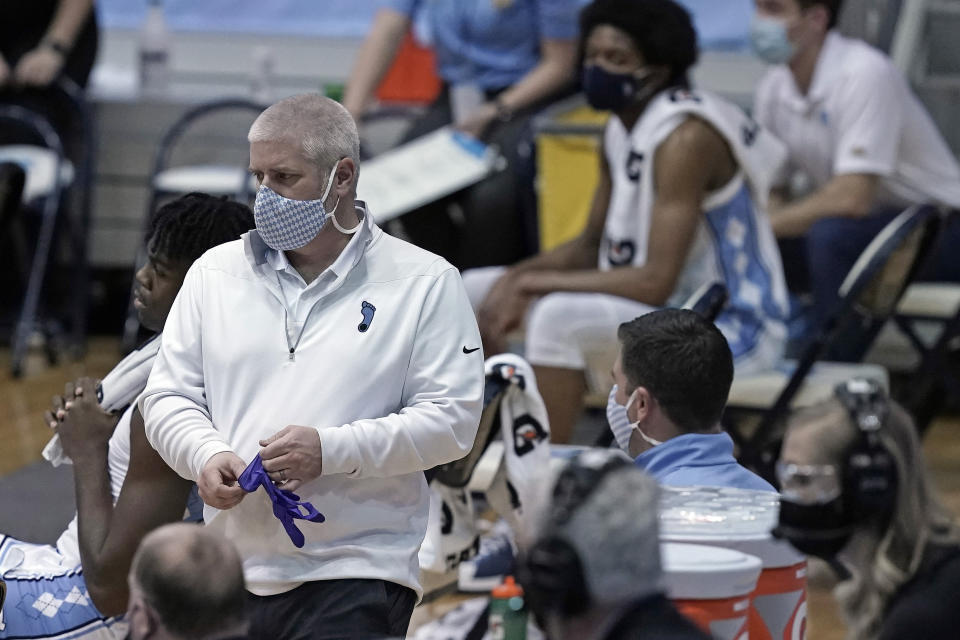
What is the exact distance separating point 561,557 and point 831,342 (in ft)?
9.11

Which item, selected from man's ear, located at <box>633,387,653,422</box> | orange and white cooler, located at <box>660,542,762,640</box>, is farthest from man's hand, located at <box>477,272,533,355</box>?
orange and white cooler, located at <box>660,542,762,640</box>

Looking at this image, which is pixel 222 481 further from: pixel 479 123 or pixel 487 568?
pixel 479 123

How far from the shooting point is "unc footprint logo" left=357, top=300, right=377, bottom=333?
2562mm

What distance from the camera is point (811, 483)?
2.11m

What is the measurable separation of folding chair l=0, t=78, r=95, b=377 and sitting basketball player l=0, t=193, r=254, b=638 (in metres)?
3.50

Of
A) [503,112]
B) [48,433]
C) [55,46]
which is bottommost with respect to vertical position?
[48,433]

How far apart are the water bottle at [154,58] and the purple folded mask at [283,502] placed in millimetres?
4718

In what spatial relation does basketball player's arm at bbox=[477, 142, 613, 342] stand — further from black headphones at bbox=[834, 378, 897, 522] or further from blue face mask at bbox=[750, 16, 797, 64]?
black headphones at bbox=[834, 378, 897, 522]

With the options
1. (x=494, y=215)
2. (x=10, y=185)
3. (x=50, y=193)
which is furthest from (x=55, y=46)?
(x=494, y=215)

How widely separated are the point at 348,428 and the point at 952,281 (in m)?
3.45

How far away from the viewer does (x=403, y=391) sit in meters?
2.59

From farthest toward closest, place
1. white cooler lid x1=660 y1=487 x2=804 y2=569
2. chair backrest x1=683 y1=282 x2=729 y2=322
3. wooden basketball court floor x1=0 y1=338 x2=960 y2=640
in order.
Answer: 1. wooden basketball court floor x1=0 y1=338 x2=960 y2=640
2. chair backrest x1=683 y1=282 x2=729 y2=322
3. white cooler lid x1=660 y1=487 x2=804 y2=569

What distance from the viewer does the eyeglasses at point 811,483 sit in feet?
6.84

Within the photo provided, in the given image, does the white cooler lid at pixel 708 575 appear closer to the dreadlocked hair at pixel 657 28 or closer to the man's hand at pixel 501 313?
the man's hand at pixel 501 313
